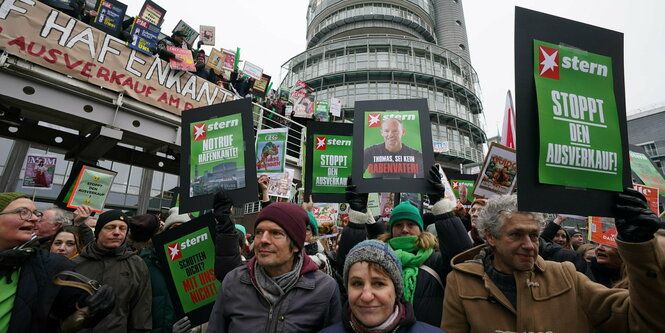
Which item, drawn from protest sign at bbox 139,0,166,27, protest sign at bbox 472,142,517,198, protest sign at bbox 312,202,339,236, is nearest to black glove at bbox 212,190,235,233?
protest sign at bbox 472,142,517,198

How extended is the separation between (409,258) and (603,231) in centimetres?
282

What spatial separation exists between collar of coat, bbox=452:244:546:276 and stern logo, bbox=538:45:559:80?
1.00 metres

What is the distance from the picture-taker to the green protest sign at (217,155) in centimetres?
292

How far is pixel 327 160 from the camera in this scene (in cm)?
403

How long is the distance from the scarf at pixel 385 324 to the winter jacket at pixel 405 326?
2 cm

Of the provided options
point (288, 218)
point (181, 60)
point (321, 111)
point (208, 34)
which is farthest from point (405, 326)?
point (208, 34)

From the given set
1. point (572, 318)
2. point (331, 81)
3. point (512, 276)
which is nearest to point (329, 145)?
point (512, 276)

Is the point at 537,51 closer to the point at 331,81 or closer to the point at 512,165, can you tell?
the point at 512,165

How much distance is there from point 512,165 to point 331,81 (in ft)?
106

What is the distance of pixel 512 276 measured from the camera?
6.01 ft

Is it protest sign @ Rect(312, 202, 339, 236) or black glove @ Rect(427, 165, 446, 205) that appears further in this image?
protest sign @ Rect(312, 202, 339, 236)

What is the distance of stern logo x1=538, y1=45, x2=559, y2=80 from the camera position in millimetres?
1650

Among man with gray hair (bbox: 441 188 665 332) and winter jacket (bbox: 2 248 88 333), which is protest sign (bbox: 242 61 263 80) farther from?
man with gray hair (bbox: 441 188 665 332)

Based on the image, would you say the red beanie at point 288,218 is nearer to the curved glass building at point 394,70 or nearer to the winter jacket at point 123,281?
the winter jacket at point 123,281
